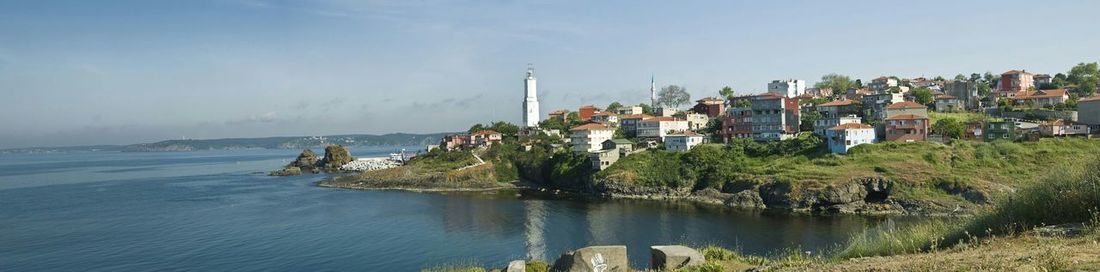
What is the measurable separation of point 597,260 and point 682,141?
48716mm

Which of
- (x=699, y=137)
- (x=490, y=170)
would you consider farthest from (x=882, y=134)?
(x=490, y=170)

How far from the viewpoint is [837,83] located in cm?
9000

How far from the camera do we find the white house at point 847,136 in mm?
49938

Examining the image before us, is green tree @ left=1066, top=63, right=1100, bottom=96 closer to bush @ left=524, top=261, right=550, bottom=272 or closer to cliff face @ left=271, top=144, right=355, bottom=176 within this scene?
bush @ left=524, top=261, right=550, bottom=272

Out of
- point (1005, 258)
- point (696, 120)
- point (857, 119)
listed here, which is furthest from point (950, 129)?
point (1005, 258)

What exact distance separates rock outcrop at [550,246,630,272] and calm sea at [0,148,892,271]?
43.7ft

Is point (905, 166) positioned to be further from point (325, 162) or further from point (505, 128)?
point (325, 162)

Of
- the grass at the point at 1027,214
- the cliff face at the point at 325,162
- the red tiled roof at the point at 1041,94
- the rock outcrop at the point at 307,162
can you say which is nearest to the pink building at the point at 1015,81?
the red tiled roof at the point at 1041,94

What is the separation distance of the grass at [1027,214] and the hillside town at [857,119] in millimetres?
41160

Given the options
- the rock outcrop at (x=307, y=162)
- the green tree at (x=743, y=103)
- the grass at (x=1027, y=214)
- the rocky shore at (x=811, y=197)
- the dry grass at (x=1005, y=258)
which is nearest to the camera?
the dry grass at (x=1005, y=258)

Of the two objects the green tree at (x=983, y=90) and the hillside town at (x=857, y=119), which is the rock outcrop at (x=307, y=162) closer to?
the hillside town at (x=857, y=119)

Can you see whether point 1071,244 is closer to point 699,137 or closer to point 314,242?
point 314,242

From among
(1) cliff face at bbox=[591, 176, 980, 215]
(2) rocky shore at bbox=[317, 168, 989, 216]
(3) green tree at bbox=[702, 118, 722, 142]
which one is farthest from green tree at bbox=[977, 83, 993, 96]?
(2) rocky shore at bbox=[317, 168, 989, 216]

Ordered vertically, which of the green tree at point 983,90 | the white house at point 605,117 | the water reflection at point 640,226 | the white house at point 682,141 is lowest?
the water reflection at point 640,226
